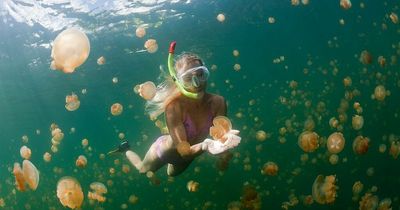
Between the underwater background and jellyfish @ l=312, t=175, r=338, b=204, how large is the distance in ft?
3.75

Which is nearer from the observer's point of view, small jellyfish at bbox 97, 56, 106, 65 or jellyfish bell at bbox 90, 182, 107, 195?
jellyfish bell at bbox 90, 182, 107, 195

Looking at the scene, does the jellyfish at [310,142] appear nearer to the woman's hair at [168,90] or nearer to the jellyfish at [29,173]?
the woman's hair at [168,90]

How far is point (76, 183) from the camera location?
653 centimetres

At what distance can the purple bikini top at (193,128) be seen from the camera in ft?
17.7

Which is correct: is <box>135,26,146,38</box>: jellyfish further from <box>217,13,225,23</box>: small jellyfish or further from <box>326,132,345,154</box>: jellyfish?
<box>326,132,345,154</box>: jellyfish

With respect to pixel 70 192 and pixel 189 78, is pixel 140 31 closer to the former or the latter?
pixel 70 192

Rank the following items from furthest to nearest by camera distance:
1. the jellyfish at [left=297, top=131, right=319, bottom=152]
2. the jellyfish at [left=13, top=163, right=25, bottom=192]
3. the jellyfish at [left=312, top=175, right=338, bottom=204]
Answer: the jellyfish at [left=297, top=131, right=319, bottom=152], the jellyfish at [left=312, top=175, right=338, bottom=204], the jellyfish at [left=13, top=163, right=25, bottom=192]

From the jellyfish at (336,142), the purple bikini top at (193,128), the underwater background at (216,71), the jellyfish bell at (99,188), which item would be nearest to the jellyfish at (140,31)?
the underwater background at (216,71)

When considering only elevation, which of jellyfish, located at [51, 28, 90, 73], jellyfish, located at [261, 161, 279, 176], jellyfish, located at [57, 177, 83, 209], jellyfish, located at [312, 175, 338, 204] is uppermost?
jellyfish, located at [51, 28, 90, 73]

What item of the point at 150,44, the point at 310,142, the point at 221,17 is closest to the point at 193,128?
the point at 310,142

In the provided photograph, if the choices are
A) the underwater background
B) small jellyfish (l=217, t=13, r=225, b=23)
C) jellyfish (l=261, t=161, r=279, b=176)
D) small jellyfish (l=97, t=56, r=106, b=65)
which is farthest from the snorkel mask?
small jellyfish (l=97, t=56, r=106, b=65)

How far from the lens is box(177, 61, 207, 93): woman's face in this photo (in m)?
4.84

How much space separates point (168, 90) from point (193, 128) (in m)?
0.64

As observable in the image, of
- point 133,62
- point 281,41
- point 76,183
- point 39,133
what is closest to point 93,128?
point 39,133
